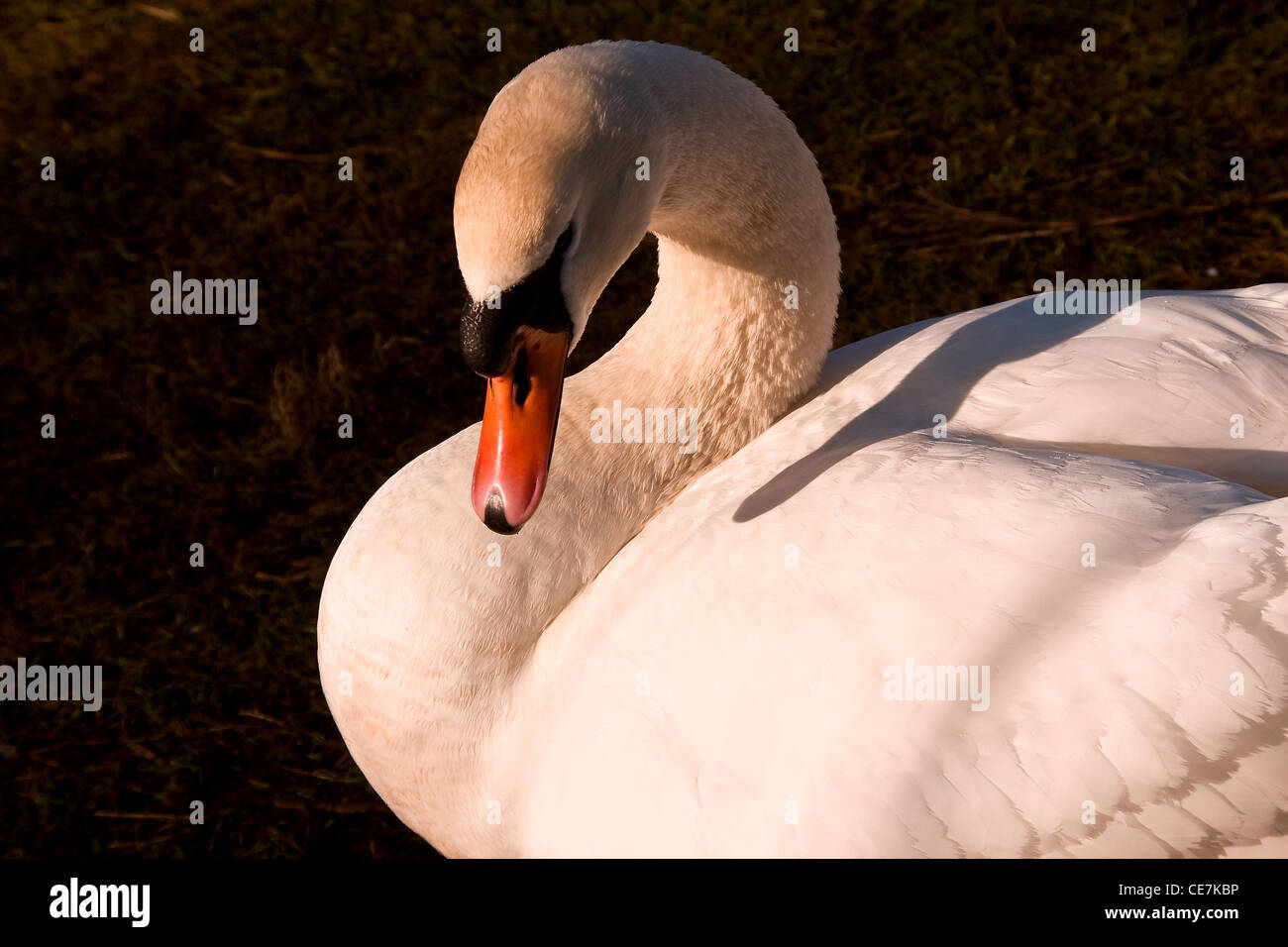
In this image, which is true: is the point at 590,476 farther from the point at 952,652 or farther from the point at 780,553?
the point at 952,652

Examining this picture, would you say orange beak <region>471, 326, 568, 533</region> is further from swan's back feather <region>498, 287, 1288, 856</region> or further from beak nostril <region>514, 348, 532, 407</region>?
swan's back feather <region>498, 287, 1288, 856</region>

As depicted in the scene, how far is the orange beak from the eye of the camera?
204 cm

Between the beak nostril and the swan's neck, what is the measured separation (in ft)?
1.32

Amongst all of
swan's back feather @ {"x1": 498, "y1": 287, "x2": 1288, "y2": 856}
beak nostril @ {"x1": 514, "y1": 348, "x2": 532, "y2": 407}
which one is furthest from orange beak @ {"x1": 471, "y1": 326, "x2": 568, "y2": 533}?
swan's back feather @ {"x1": 498, "y1": 287, "x2": 1288, "y2": 856}

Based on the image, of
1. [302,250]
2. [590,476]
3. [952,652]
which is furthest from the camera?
[302,250]

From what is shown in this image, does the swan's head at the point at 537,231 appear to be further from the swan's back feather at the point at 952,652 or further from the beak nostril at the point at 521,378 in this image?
the swan's back feather at the point at 952,652

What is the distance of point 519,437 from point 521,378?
94 mm

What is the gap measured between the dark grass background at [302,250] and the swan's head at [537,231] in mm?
1387

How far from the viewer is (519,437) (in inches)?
81.0

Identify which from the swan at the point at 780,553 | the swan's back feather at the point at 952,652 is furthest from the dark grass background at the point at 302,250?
the swan's back feather at the point at 952,652

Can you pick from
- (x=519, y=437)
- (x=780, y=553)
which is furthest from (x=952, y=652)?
(x=519, y=437)

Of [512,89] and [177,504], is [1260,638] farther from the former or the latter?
[177,504]

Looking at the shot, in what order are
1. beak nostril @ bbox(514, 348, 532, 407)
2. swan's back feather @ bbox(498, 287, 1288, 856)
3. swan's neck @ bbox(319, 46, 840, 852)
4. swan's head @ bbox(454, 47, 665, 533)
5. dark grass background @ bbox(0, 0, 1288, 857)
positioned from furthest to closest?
dark grass background @ bbox(0, 0, 1288, 857) < swan's neck @ bbox(319, 46, 840, 852) < beak nostril @ bbox(514, 348, 532, 407) < swan's head @ bbox(454, 47, 665, 533) < swan's back feather @ bbox(498, 287, 1288, 856)
